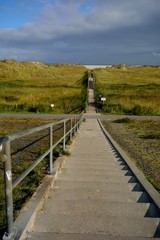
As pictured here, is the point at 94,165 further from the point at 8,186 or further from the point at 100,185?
the point at 8,186

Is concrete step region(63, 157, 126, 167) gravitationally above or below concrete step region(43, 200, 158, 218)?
below

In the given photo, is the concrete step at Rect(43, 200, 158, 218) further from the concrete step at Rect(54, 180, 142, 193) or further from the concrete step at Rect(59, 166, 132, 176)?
the concrete step at Rect(59, 166, 132, 176)

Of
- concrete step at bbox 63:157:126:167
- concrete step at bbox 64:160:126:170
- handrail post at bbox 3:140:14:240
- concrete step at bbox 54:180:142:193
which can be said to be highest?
handrail post at bbox 3:140:14:240

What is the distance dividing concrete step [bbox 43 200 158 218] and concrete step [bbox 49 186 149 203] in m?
0.16

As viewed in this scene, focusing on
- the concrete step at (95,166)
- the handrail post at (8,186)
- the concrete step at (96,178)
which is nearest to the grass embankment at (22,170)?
the handrail post at (8,186)

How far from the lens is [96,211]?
3.90 m

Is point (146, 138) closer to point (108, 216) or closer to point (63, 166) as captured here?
point (63, 166)

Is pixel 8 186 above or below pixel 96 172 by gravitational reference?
above

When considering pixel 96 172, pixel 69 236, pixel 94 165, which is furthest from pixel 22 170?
pixel 69 236

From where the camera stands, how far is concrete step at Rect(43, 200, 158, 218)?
3836 mm

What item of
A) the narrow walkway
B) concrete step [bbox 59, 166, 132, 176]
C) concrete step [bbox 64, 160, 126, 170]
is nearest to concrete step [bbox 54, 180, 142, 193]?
the narrow walkway

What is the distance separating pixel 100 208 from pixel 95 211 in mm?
141

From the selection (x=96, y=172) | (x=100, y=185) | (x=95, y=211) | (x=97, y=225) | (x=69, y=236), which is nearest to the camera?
(x=69, y=236)

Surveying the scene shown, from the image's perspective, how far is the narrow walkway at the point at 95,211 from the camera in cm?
326
